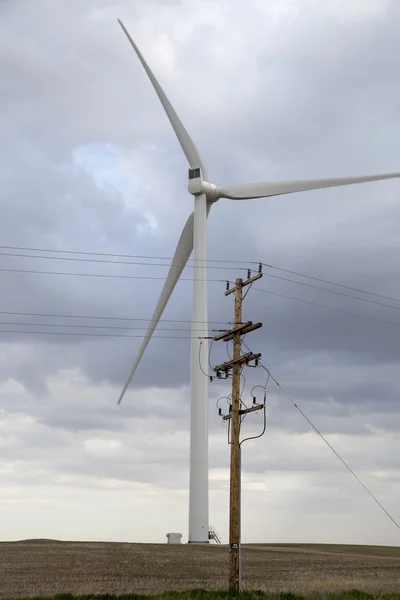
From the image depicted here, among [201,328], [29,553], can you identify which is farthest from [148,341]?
[29,553]

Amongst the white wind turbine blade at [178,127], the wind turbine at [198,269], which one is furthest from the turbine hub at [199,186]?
the white wind turbine blade at [178,127]

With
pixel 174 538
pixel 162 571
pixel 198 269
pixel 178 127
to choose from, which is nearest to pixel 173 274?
pixel 198 269

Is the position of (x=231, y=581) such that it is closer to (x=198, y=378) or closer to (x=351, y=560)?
(x=198, y=378)

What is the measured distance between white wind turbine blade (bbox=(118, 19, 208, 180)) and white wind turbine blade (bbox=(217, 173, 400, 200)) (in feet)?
9.79

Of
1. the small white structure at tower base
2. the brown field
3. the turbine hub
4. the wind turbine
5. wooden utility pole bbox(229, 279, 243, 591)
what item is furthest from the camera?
the small white structure at tower base

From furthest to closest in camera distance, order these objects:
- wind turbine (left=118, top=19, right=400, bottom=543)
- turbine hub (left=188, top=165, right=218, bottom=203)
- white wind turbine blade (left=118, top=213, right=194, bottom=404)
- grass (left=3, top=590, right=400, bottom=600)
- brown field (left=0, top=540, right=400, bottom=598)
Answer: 1. turbine hub (left=188, top=165, right=218, bottom=203)
2. white wind turbine blade (left=118, top=213, right=194, bottom=404)
3. wind turbine (left=118, top=19, right=400, bottom=543)
4. brown field (left=0, top=540, right=400, bottom=598)
5. grass (left=3, top=590, right=400, bottom=600)

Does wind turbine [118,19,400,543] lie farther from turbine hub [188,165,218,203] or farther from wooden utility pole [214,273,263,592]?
wooden utility pole [214,273,263,592]

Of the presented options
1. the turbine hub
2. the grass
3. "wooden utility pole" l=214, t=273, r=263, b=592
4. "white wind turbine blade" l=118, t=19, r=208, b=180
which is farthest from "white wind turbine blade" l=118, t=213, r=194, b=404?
the grass

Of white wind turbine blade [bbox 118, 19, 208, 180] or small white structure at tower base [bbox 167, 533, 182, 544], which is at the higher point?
white wind turbine blade [bbox 118, 19, 208, 180]

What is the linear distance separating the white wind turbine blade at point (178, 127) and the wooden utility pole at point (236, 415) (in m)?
33.3

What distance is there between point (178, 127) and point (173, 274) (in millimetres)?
12952

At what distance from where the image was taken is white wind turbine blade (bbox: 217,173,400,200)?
70562 millimetres

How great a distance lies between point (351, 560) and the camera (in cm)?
7412

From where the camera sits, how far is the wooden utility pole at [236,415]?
43.4m
